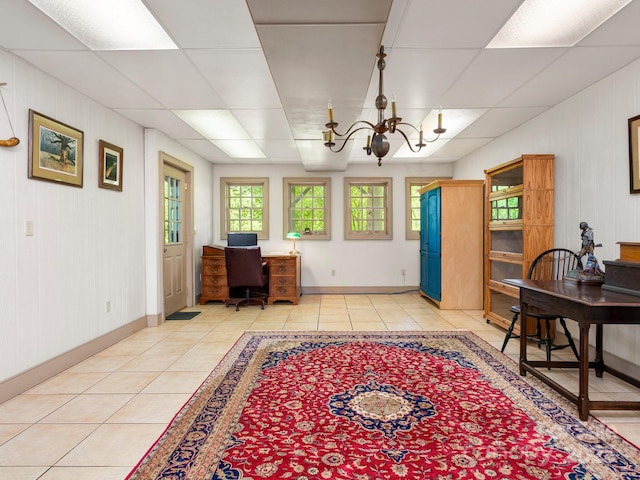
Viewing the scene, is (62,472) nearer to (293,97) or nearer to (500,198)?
(293,97)

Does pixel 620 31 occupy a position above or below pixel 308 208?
above

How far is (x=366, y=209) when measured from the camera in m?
6.84

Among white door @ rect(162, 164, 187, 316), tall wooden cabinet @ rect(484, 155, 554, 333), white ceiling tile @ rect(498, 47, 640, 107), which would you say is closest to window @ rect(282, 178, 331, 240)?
white door @ rect(162, 164, 187, 316)

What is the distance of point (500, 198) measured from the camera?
423cm

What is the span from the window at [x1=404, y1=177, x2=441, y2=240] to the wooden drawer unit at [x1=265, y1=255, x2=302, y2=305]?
243cm

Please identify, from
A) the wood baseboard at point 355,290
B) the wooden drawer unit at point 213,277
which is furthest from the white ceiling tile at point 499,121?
the wooden drawer unit at point 213,277

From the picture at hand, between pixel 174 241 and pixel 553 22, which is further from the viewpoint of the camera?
pixel 174 241

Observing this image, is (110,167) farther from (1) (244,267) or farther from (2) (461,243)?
(2) (461,243)

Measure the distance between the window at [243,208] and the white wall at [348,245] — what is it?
15 cm

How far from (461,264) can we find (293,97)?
3555mm

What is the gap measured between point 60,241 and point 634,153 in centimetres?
478

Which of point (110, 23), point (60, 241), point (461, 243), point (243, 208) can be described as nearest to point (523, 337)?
point (461, 243)

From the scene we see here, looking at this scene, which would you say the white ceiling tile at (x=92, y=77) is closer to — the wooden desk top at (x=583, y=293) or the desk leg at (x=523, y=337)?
the wooden desk top at (x=583, y=293)

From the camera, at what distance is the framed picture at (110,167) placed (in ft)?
11.7
